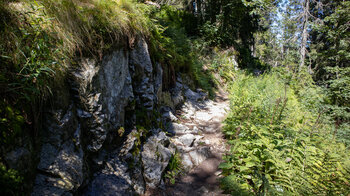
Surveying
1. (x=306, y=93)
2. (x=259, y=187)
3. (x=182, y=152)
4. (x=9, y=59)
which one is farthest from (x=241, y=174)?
(x=306, y=93)

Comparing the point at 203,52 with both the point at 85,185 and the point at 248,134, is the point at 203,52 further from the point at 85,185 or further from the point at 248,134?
the point at 85,185

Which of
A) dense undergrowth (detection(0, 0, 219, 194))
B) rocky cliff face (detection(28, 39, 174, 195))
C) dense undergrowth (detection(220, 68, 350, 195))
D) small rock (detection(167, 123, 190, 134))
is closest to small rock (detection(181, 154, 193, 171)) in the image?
rocky cliff face (detection(28, 39, 174, 195))

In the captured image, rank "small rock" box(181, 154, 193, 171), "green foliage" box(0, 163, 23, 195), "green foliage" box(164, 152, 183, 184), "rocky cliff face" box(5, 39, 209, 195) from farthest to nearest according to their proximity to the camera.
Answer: "small rock" box(181, 154, 193, 171) → "green foliage" box(164, 152, 183, 184) → "rocky cliff face" box(5, 39, 209, 195) → "green foliage" box(0, 163, 23, 195)

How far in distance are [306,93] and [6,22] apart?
33.7 ft

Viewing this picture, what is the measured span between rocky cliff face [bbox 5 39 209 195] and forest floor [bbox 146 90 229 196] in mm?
463

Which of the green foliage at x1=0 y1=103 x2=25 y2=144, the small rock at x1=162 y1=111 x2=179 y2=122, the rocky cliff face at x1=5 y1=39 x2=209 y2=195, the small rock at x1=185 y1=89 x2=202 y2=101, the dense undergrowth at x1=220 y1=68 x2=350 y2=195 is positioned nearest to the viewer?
the green foliage at x1=0 y1=103 x2=25 y2=144

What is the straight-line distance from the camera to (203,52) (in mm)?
12727

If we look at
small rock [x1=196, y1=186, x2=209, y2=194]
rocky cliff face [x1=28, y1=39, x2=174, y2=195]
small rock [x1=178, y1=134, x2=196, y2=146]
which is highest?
rocky cliff face [x1=28, y1=39, x2=174, y2=195]

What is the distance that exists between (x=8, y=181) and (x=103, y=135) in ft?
4.67

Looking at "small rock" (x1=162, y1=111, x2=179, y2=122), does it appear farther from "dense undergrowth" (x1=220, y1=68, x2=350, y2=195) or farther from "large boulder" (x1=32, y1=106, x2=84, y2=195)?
"large boulder" (x1=32, y1=106, x2=84, y2=195)

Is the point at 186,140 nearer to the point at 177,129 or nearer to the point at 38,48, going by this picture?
the point at 177,129

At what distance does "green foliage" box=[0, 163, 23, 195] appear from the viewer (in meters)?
1.35

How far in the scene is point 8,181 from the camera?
1397 mm

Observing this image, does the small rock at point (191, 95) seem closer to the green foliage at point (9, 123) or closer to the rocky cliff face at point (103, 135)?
the rocky cliff face at point (103, 135)
